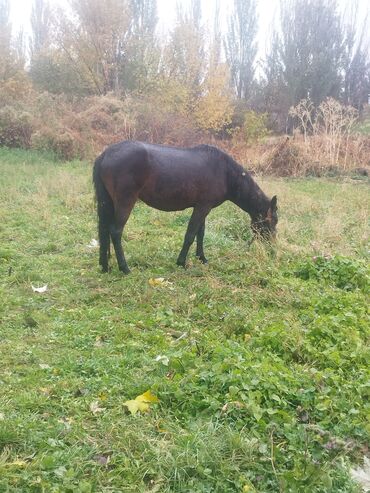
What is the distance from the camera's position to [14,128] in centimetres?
1745

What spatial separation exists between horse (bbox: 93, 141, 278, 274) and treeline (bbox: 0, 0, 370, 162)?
11.7 m

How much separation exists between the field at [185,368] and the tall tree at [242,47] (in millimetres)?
28926

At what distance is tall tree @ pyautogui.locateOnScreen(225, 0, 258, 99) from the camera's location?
110 feet

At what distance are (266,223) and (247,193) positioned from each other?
1.91ft

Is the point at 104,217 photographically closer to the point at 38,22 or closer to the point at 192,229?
the point at 192,229

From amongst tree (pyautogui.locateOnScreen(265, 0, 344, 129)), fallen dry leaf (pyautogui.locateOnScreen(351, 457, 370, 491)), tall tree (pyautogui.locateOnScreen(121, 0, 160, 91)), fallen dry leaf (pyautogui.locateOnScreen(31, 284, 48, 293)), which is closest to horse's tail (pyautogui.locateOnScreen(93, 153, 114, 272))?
fallen dry leaf (pyautogui.locateOnScreen(31, 284, 48, 293))

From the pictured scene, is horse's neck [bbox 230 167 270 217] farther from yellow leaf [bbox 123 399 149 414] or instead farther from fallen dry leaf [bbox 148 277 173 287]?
yellow leaf [bbox 123 399 149 414]

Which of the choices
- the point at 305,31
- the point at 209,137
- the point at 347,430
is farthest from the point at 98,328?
the point at 305,31

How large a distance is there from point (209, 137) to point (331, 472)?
70.1 ft

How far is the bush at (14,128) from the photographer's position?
56.7ft

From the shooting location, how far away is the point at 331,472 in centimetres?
250

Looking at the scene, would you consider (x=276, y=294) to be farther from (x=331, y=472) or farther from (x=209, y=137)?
(x=209, y=137)

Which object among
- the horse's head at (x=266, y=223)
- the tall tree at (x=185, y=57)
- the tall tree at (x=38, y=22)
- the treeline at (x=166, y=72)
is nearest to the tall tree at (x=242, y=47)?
the treeline at (x=166, y=72)

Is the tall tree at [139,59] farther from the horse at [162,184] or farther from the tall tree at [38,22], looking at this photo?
the horse at [162,184]
